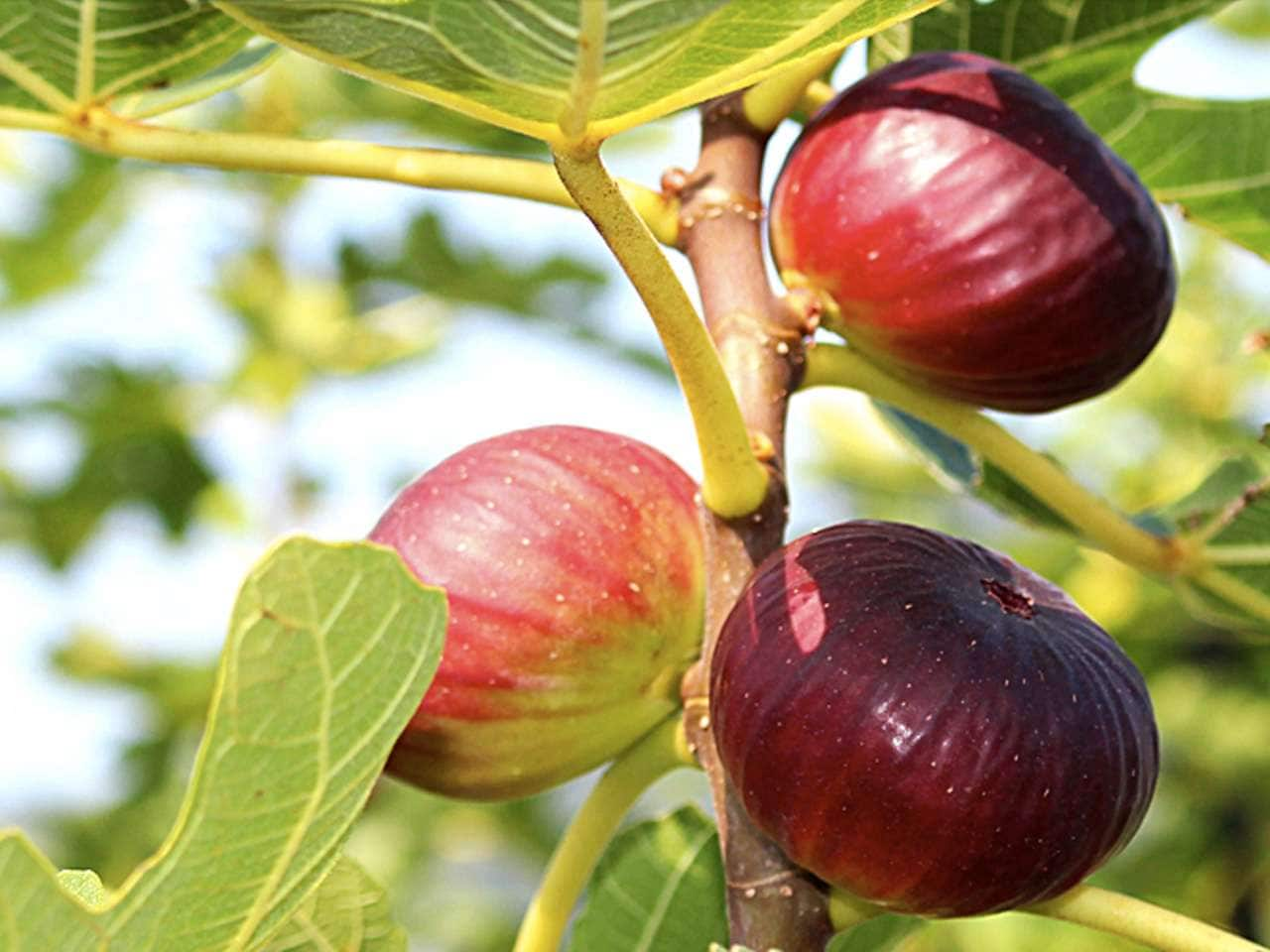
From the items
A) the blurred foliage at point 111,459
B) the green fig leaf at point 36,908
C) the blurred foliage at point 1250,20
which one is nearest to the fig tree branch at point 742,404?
the green fig leaf at point 36,908

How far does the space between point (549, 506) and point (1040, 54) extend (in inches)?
20.8

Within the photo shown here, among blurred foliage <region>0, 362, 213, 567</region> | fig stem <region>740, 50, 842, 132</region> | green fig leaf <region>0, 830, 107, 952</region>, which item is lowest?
blurred foliage <region>0, 362, 213, 567</region>

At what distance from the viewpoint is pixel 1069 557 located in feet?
9.05

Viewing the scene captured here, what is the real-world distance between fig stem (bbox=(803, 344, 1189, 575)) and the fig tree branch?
0.15 feet

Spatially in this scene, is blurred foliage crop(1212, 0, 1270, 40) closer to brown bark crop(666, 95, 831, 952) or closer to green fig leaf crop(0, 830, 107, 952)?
brown bark crop(666, 95, 831, 952)

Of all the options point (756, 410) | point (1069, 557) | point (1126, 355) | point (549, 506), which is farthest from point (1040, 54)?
point (1069, 557)

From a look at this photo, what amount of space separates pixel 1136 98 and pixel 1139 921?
24.9 inches

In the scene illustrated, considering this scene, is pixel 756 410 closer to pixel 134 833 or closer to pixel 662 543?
pixel 662 543

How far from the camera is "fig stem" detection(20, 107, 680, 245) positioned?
984 millimetres

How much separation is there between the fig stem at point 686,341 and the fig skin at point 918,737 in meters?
0.05

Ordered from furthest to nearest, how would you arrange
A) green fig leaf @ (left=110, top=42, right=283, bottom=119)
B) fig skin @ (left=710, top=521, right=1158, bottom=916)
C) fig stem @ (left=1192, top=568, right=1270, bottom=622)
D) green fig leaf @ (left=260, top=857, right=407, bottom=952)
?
fig stem @ (left=1192, top=568, right=1270, bottom=622)
green fig leaf @ (left=110, top=42, right=283, bottom=119)
green fig leaf @ (left=260, top=857, right=407, bottom=952)
fig skin @ (left=710, top=521, right=1158, bottom=916)

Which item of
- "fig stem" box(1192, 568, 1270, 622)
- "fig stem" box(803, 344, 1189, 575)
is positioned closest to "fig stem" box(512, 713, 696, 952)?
"fig stem" box(803, 344, 1189, 575)

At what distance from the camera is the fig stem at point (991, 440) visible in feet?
3.47

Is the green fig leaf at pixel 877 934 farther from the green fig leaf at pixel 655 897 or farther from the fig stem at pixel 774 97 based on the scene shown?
the fig stem at pixel 774 97
